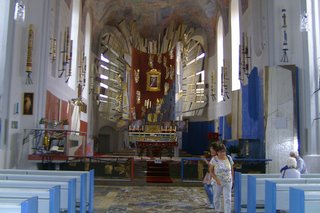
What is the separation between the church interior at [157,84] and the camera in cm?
1054

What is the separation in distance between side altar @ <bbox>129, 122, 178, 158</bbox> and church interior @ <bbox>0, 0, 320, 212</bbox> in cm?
5

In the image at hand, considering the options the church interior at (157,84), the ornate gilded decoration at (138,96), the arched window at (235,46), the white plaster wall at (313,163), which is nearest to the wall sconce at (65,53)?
the church interior at (157,84)

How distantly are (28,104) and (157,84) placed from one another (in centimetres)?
1367

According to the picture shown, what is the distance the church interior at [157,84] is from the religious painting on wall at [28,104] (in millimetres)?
30

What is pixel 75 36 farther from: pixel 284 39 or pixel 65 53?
pixel 284 39

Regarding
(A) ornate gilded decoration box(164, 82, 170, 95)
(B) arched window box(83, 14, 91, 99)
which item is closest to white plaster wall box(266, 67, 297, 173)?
(B) arched window box(83, 14, 91, 99)

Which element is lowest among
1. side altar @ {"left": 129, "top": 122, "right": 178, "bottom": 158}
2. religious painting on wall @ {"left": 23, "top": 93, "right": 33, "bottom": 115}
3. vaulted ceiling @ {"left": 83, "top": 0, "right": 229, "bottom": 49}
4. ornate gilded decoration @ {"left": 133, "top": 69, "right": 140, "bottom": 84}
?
side altar @ {"left": 129, "top": 122, "right": 178, "bottom": 158}

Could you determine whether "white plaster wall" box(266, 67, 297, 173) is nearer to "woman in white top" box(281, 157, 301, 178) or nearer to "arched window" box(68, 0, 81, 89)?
"woman in white top" box(281, 157, 301, 178)

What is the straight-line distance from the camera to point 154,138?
60.4 ft

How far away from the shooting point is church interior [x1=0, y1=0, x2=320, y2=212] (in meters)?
10.5

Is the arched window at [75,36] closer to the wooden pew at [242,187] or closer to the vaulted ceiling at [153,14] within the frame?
the vaulted ceiling at [153,14]

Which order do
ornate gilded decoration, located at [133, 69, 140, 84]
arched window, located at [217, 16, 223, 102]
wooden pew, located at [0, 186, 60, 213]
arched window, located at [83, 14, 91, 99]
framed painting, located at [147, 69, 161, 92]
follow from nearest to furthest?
wooden pew, located at [0, 186, 60, 213] → arched window, located at [83, 14, 91, 99] → arched window, located at [217, 16, 223, 102] → ornate gilded decoration, located at [133, 69, 140, 84] → framed painting, located at [147, 69, 161, 92]

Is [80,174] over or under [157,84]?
under

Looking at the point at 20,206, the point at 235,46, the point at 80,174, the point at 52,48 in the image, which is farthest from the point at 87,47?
the point at 20,206
